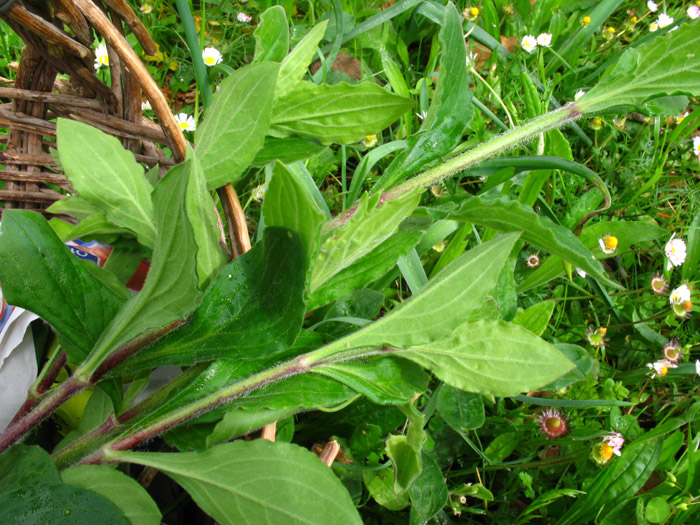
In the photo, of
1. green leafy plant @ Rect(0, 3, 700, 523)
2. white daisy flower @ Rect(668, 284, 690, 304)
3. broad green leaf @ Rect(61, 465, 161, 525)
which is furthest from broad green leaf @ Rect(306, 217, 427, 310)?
white daisy flower @ Rect(668, 284, 690, 304)

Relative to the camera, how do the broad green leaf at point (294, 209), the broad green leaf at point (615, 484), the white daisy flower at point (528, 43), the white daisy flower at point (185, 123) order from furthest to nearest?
the white daisy flower at point (528, 43) → the white daisy flower at point (185, 123) → the broad green leaf at point (615, 484) → the broad green leaf at point (294, 209)

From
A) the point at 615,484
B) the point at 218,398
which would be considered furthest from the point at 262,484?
the point at 615,484

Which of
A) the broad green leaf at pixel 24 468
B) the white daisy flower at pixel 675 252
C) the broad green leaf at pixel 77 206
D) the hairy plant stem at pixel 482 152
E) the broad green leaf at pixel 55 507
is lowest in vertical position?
the white daisy flower at pixel 675 252

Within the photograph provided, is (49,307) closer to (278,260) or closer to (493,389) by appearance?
(278,260)

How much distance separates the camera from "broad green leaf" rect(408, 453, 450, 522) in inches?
35.1

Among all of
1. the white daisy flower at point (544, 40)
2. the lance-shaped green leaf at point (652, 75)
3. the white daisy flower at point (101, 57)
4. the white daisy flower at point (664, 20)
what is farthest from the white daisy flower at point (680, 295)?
the white daisy flower at point (101, 57)

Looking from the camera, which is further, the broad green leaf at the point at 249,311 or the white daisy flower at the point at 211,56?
the white daisy flower at the point at 211,56

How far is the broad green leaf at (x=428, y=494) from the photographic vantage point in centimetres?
89

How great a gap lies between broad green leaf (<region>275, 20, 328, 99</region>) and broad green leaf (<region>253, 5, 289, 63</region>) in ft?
0.10

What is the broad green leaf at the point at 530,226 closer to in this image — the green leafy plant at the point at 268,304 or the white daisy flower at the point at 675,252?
the green leafy plant at the point at 268,304

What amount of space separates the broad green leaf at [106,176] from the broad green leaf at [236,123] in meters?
0.10

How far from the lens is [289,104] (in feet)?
2.95

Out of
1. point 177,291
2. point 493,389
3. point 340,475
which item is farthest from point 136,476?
point 493,389

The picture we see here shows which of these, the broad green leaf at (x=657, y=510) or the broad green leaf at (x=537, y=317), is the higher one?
the broad green leaf at (x=537, y=317)
